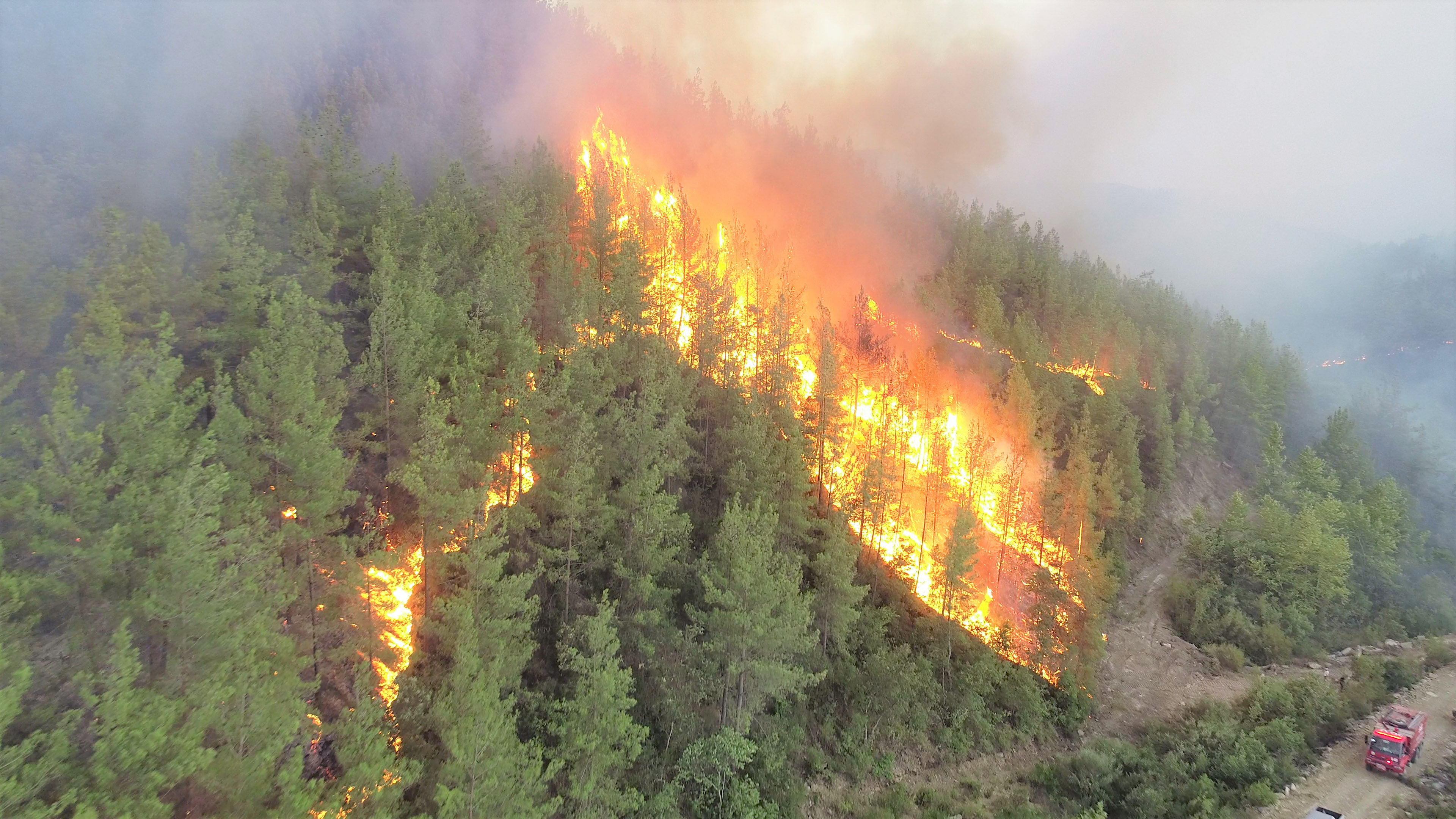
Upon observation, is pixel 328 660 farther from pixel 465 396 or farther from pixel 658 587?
pixel 658 587

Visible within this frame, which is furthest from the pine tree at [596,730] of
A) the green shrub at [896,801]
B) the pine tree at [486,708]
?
the green shrub at [896,801]

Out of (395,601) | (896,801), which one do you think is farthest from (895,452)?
(395,601)

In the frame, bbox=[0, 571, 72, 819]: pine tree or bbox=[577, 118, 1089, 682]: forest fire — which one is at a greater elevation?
bbox=[577, 118, 1089, 682]: forest fire

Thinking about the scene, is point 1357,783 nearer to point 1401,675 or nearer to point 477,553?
point 1401,675

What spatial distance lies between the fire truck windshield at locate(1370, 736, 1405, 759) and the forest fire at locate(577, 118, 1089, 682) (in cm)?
1114

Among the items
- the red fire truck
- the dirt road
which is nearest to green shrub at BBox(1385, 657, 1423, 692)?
the dirt road

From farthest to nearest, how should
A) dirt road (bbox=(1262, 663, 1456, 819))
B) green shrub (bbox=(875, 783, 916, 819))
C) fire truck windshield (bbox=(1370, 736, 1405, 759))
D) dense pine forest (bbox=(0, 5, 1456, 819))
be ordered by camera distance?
fire truck windshield (bbox=(1370, 736, 1405, 759)), dirt road (bbox=(1262, 663, 1456, 819)), green shrub (bbox=(875, 783, 916, 819)), dense pine forest (bbox=(0, 5, 1456, 819))

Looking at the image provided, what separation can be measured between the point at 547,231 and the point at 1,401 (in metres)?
20.8

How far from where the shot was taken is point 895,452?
35.3 meters

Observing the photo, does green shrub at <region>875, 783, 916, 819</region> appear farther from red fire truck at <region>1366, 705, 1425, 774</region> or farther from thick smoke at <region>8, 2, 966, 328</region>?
thick smoke at <region>8, 2, 966, 328</region>

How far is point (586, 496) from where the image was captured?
66.0ft

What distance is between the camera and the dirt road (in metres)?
24.4

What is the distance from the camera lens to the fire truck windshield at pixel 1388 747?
84.2ft

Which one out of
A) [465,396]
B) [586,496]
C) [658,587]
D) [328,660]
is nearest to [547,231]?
[465,396]
